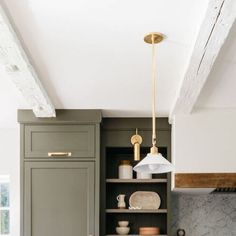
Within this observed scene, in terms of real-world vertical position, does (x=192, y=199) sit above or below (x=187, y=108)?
below

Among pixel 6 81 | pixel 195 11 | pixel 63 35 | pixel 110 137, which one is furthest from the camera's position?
pixel 110 137

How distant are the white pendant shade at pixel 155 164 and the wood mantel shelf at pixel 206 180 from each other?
1.41 metres

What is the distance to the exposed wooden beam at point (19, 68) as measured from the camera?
7.59 feet

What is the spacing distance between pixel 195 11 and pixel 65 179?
2560mm

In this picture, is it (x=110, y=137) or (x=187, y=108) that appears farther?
(x=110, y=137)

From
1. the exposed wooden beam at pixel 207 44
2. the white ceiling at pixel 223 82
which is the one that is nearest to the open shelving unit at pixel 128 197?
the white ceiling at pixel 223 82

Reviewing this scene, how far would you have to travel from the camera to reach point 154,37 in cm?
246

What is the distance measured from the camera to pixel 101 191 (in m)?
4.47

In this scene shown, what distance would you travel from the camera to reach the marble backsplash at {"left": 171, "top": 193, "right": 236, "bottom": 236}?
15.7 ft

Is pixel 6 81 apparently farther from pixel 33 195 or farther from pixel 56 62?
pixel 33 195

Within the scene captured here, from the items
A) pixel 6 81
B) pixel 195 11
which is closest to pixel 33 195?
pixel 6 81

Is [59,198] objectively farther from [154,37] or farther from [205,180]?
[154,37]

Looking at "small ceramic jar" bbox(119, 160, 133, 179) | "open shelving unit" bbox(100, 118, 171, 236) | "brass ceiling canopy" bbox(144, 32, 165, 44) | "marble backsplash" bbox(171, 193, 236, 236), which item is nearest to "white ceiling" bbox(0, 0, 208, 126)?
"brass ceiling canopy" bbox(144, 32, 165, 44)

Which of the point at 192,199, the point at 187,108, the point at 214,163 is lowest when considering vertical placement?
the point at 192,199
